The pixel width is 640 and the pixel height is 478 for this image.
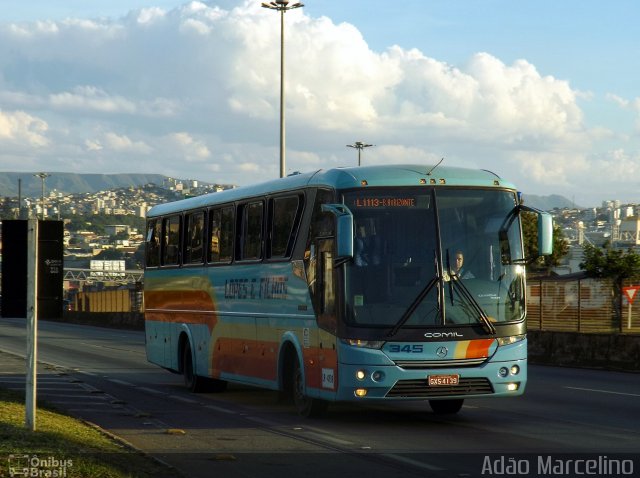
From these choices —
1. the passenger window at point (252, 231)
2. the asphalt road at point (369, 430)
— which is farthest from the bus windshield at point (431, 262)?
the passenger window at point (252, 231)

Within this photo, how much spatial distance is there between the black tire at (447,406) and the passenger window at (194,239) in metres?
5.98

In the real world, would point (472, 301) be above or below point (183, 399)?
above

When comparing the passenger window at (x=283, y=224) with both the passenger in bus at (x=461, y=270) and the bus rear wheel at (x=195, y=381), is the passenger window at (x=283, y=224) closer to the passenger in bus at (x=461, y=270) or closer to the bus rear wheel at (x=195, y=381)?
the passenger in bus at (x=461, y=270)

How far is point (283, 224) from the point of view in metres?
17.7

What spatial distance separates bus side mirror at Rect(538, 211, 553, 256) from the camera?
1523 cm

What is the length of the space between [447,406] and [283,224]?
3422 millimetres

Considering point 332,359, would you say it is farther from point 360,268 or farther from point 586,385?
point 586,385

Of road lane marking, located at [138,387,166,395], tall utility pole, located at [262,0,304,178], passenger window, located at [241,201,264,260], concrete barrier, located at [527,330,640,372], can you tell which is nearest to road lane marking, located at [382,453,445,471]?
passenger window, located at [241,201,264,260]

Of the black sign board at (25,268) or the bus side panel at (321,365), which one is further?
the bus side panel at (321,365)

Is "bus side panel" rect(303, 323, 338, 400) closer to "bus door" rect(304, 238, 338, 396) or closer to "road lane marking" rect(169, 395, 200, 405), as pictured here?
"bus door" rect(304, 238, 338, 396)

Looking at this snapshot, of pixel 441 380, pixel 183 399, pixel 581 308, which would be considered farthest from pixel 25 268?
pixel 581 308

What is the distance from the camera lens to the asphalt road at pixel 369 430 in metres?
11.9

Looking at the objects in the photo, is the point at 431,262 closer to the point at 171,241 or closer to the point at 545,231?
the point at 545,231

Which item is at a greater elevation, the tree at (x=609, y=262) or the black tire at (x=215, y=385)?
the tree at (x=609, y=262)
